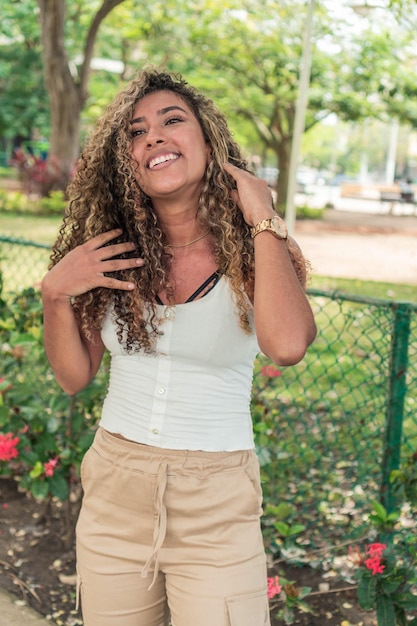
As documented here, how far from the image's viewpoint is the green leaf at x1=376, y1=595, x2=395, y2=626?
2182 mm

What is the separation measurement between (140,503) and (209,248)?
24.3 inches

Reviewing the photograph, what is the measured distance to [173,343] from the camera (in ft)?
5.76

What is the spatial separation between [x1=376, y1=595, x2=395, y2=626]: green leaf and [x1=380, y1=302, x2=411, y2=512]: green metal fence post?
21.4 inches

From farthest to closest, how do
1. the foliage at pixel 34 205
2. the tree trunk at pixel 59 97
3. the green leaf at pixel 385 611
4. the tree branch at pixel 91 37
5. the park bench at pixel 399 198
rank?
the park bench at pixel 399 198, the foliage at pixel 34 205, the tree trunk at pixel 59 97, the tree branch at pixel 91 37, the green leaf at pixel 385 611

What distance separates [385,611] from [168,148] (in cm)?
141

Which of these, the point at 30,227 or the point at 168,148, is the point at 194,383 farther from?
the point at 30,227

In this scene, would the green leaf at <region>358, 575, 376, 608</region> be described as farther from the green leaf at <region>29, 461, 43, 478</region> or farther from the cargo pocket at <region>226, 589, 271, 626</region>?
the green leaf at <region>29, 461, 43, 478</region>

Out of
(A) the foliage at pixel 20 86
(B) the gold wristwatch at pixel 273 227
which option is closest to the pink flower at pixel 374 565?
(B) the gold wristwatch at pixel 273 227

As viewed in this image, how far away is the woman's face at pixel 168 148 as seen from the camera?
71.4 inches

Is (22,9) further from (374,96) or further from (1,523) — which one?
(1,523)

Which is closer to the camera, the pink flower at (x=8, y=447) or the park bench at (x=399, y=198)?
the pink flower at (x=8, y=447)

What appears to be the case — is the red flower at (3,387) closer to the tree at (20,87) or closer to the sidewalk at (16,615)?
the sidewalk at (16,615)

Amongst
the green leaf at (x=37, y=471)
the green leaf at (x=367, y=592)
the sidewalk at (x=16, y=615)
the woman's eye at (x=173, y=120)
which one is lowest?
the sidewalk at (x=16, y=615)

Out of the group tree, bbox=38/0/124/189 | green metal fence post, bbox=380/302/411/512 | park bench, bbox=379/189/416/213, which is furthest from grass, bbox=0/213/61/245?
park bench, bbox=379/189/416/213
